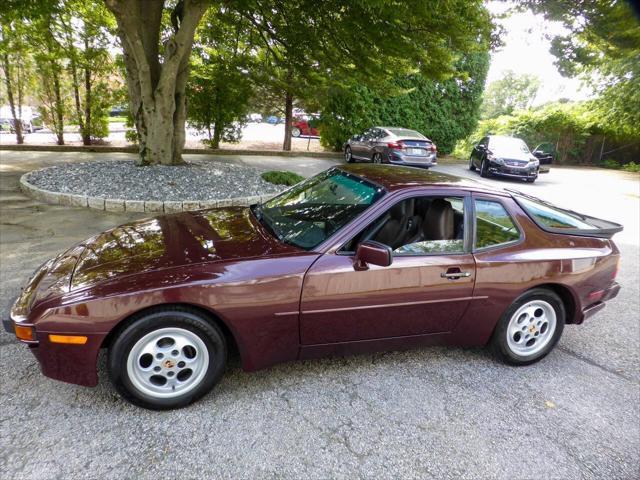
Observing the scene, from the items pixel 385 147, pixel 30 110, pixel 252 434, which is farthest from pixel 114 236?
pixel 30 110

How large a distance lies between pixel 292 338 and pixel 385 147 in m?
11.3

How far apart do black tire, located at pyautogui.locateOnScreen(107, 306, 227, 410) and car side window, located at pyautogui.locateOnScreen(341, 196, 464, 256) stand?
124cm

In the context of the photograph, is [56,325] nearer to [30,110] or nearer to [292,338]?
[292,338]

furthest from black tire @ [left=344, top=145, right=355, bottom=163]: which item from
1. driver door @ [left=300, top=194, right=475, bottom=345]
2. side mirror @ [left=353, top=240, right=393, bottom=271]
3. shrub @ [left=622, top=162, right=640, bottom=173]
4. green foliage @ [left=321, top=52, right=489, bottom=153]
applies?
shrub @ [left=622, top=162, right=640, bottom=173]

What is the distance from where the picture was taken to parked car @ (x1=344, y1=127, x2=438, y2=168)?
1287 centimetres

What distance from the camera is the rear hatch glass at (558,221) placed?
3.32 m

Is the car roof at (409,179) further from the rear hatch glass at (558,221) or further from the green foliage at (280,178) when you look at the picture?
the green foliage at (280,178)

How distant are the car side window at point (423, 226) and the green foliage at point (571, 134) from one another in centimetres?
1970

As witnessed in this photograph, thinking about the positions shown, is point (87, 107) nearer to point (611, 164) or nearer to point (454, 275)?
point (454, 275)

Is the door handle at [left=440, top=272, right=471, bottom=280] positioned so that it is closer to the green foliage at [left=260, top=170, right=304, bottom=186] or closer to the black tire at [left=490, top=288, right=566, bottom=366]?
the black tire at [left=490, top=288, right=566, bottom=366]

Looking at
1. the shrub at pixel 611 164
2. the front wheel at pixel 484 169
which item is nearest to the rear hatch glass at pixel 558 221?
the front wheel at pixel 484 169

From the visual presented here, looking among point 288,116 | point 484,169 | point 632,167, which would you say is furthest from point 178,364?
point 632,167

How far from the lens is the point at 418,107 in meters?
18.0

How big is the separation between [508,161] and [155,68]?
11.0 meters
